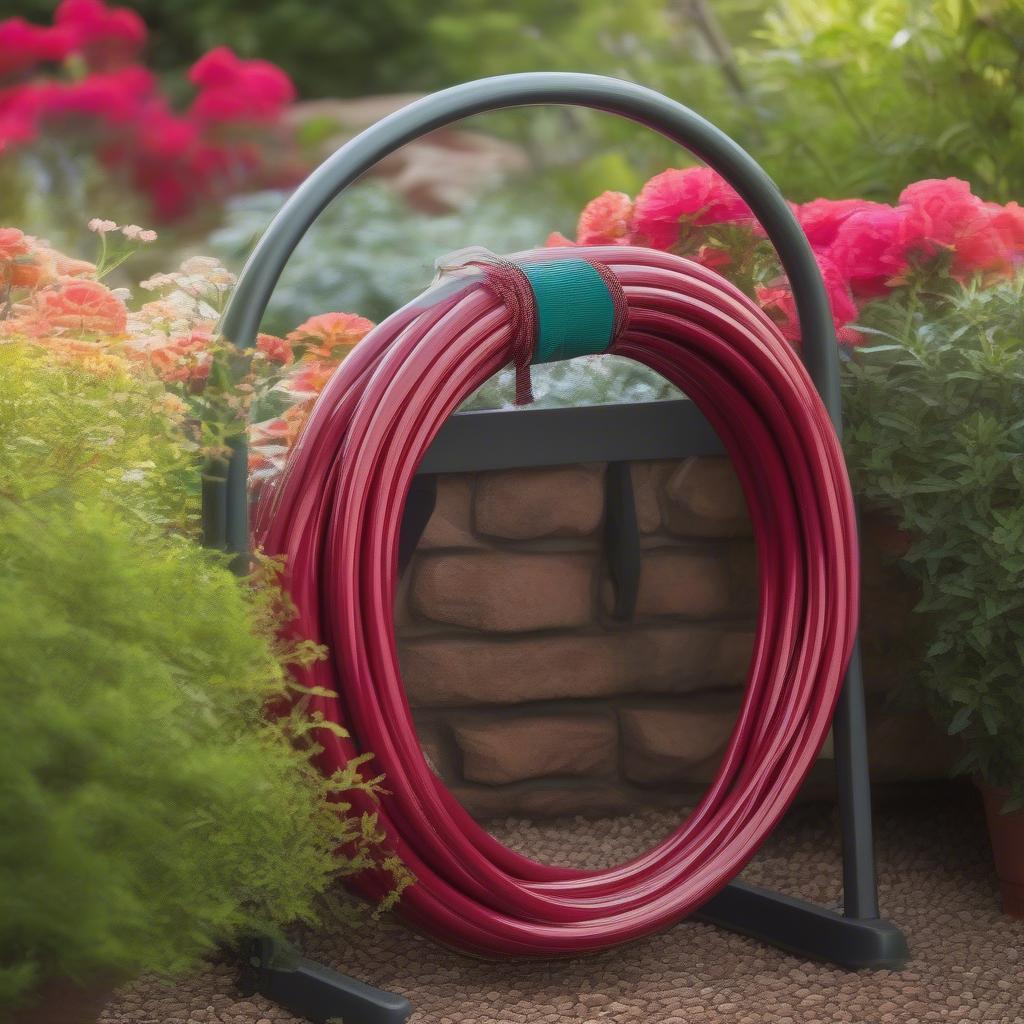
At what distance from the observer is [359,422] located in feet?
5.13

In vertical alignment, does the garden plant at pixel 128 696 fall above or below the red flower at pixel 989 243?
below

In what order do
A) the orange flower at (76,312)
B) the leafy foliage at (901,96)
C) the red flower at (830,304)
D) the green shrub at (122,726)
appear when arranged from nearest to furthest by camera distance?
the green shrub at (122,726) → the orange flower at (76,312) → the red flower at (830,304) → the leafy foliage at (901,96)

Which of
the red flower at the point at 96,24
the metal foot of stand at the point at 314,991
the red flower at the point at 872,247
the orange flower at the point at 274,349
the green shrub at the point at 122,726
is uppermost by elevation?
the red flower at the point at 96,24

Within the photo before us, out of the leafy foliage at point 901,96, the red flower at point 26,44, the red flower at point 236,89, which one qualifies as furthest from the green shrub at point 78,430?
the red flower at point 26,44

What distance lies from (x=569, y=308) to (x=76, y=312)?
56 cm

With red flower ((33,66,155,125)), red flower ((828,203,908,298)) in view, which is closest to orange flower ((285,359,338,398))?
red flower ((828,203,908,298))

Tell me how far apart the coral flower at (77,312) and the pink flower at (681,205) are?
2.68 ft

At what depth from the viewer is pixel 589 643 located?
215cm

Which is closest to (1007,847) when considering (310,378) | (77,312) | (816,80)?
(310,378)

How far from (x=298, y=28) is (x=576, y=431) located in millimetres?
5737

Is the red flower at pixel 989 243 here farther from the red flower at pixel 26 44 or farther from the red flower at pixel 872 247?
the red flower at pixel 26 44

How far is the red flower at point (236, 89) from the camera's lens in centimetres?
543

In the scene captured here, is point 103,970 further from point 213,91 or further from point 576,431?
point 213,91

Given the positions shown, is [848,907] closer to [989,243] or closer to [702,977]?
[702,977]
